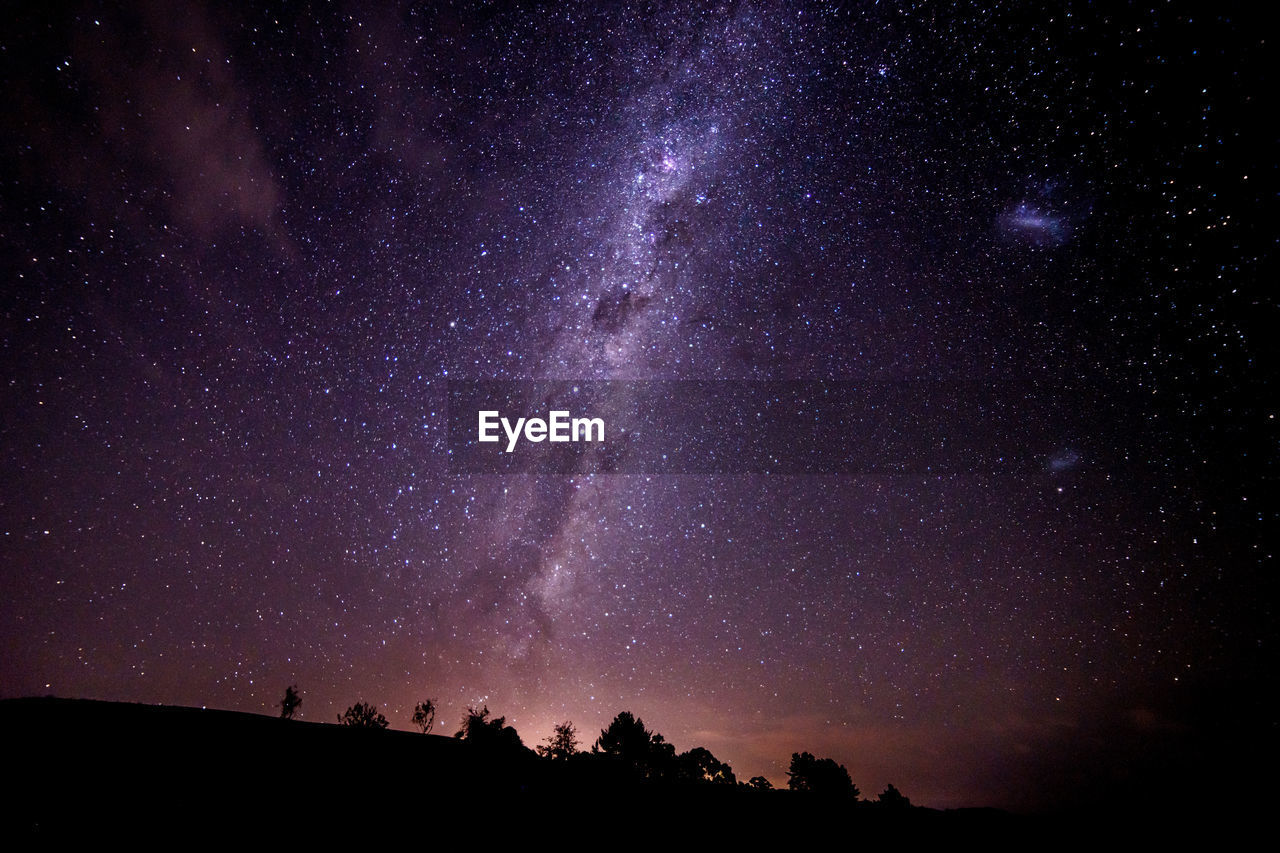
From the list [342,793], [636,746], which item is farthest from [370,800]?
[636,746]

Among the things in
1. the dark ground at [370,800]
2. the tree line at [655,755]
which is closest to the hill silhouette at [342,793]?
the dark ground at [370,800]

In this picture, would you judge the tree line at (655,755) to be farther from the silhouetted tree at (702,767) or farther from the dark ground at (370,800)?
the dark ground at (370,800)

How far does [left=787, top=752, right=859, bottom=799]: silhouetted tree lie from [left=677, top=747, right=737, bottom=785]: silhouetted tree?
16.1 ft

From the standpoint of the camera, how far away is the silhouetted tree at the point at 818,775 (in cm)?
3766

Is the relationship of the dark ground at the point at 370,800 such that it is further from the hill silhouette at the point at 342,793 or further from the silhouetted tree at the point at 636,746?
the silhouetted tree at the point at 636,746

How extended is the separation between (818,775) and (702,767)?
8864 mm

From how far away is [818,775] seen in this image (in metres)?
38.1

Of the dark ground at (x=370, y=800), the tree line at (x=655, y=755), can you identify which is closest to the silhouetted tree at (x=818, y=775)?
the tree line at (x=655, y=755)

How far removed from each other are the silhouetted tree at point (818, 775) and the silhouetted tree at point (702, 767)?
4.91 m

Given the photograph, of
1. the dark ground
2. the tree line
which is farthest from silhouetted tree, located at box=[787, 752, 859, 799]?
the dark ground

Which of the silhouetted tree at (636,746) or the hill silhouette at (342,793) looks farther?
the silhouetted tree at (636,746)

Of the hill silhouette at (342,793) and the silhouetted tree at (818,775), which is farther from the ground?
the hill silhouette at (342,793)

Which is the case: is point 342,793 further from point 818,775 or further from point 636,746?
point 818,775

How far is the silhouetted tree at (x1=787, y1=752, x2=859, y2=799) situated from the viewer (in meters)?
37.7
